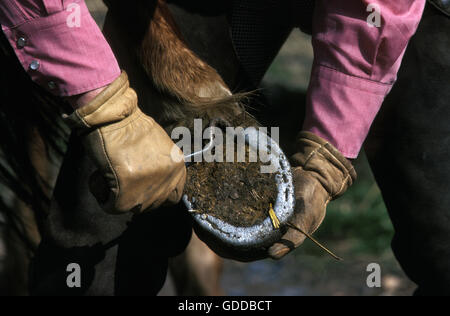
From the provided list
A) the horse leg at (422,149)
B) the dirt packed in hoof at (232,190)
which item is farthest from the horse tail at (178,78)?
the horse leg at (422,149)

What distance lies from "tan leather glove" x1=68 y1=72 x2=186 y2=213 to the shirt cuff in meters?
0.28

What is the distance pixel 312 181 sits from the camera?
109cm

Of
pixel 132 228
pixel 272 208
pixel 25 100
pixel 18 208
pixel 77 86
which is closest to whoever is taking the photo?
pixel 77 86

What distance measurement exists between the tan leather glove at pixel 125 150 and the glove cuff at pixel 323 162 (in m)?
0.24

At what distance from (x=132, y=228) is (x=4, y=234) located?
15.8 inches

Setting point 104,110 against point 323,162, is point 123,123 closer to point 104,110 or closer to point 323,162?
point 104,110

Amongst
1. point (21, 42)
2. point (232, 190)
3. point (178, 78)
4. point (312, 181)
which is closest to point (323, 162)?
point (312, 181)

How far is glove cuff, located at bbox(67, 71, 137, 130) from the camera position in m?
0.95

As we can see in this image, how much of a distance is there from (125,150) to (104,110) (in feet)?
0.24

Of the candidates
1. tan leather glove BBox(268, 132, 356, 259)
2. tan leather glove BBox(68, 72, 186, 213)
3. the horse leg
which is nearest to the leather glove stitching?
tan leather glove BBox(68, 72, 186, 213)

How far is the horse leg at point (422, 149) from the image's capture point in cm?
122
